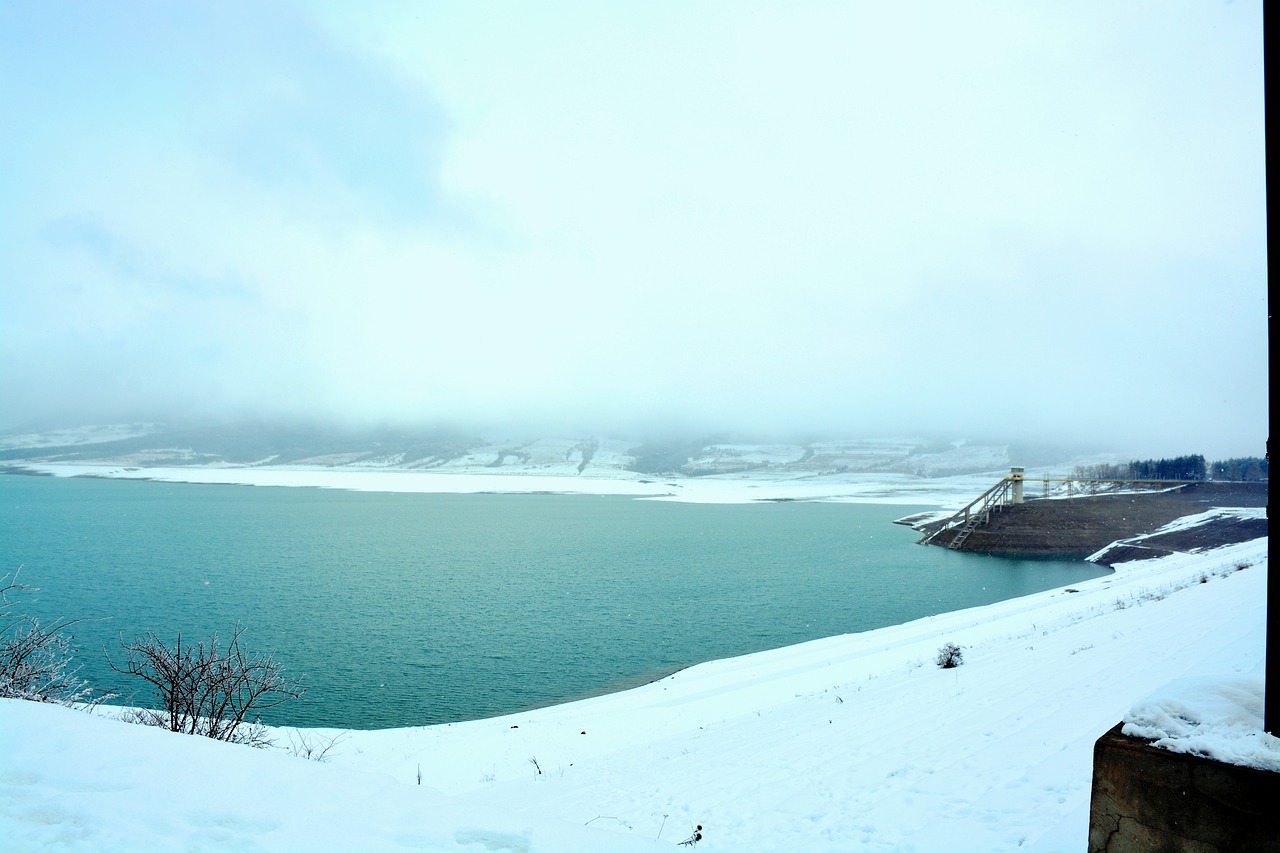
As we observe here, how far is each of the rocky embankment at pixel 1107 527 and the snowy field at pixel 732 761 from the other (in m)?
41.3

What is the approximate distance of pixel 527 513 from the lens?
9181 centimetres

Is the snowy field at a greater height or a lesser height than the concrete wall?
lesser

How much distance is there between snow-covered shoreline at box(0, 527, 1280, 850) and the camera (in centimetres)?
420

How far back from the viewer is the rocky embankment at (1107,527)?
165 ft

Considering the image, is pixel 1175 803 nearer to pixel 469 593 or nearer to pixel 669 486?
pixel 469 593

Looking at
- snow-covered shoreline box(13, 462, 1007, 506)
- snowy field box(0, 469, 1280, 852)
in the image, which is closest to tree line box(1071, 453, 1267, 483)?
snow-covered shoreline box(13, 462, 1007, 506)

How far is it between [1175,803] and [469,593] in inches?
1311

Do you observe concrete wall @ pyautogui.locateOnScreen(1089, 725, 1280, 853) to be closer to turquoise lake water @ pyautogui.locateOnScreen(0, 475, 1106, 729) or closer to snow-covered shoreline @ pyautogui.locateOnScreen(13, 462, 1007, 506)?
turquoise lake water @ pyautogui.locateOnScreen(0, 475, 1106, 729)

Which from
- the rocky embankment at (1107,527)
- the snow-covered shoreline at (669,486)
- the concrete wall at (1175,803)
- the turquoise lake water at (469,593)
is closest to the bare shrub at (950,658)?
the turquoise lake water at (469,593)

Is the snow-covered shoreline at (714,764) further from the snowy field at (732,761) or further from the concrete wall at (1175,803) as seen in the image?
the concrete wall at (1175,803)

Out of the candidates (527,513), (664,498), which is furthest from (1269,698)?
(664,498)

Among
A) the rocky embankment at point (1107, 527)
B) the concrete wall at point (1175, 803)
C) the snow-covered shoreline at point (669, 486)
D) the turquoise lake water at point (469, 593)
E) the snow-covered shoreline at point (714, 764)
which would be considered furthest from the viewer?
the snow-covered shoreline at point (669, 486)

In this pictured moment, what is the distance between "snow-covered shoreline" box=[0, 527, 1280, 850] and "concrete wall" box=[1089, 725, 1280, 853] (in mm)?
187

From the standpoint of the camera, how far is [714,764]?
9.12 metres
